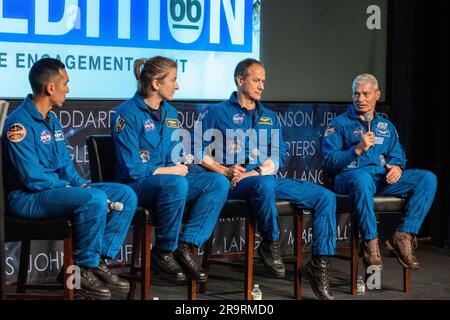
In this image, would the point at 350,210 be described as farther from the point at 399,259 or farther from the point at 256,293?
the point at 256,293

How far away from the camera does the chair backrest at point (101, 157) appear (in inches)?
188

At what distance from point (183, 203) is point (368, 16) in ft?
9.33

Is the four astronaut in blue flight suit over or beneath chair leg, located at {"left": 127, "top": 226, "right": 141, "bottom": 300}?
over

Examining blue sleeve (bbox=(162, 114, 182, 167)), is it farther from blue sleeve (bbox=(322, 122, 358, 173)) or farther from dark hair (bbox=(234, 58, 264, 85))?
blue sleeve (bbox=(322, 122, 358, 173))

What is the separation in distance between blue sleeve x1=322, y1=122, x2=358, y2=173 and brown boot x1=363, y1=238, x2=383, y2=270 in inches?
18.3

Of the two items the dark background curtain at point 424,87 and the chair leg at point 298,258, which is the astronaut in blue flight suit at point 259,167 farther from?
the dark background curtain at point 424,87

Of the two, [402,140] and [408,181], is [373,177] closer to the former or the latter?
[408,181]

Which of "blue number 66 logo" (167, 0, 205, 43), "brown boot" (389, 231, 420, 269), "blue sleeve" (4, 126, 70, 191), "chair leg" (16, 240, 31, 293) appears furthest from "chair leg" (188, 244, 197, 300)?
"blue number 66 logo" (167, 0, 205, 43)

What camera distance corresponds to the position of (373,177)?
551cm

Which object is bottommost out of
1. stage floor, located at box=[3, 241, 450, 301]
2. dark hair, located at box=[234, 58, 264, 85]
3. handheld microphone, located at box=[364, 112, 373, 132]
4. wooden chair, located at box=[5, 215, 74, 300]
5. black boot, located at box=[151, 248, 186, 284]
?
stage floor, located at box=[3, 241, 450, 301]

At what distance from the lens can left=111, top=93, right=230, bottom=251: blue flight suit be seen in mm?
4625

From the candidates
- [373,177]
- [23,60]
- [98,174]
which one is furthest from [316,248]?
[23,60]

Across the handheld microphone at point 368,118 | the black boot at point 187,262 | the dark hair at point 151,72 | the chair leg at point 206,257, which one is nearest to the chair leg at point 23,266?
the black boot at point 187,262
